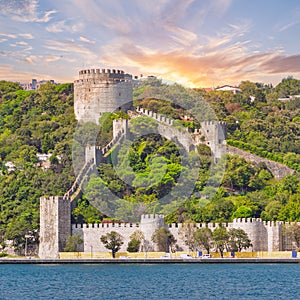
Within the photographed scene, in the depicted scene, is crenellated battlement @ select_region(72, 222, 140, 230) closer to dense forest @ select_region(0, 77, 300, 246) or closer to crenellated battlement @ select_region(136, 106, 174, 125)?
dense forest @ select_region(0, 77, 300, 246)

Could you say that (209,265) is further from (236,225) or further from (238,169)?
(238,169)

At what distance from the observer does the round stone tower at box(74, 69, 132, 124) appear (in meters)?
79.6

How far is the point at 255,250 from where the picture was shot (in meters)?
64.8

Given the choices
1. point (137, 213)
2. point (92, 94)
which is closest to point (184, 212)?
point (137, 213)

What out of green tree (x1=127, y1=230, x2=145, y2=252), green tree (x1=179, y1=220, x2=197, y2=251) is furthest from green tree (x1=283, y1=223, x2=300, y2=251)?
green tree (x1=127, y1=230, x2=145, y2=252)

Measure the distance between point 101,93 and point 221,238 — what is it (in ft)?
60.4

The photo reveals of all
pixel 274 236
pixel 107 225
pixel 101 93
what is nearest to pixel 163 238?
pixel 107 225

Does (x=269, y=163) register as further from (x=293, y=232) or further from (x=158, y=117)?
(x=293, y=232)

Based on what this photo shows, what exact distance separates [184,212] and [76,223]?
19.0 feet

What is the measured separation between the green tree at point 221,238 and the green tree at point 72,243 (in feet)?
22.5

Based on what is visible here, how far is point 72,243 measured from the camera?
6525 cm

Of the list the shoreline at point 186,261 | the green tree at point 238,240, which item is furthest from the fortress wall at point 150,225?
the green tree at point 238,240

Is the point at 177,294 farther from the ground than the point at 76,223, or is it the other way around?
the point at 76,223

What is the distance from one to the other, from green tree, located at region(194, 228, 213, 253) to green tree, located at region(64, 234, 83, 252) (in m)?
5.93
